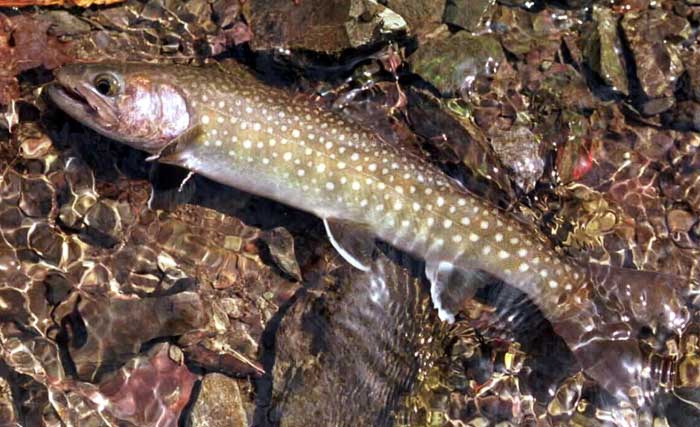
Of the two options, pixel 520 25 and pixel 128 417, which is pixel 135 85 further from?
pixel 520 25

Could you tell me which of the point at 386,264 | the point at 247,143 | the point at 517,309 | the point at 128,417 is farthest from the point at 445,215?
the point at 128,417

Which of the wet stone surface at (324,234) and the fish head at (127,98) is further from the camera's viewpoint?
the wet stone surface at (324,234)

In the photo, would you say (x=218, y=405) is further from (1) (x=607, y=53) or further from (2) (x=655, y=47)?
(2) (x=655, y=47)

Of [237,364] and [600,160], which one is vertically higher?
[600,160]

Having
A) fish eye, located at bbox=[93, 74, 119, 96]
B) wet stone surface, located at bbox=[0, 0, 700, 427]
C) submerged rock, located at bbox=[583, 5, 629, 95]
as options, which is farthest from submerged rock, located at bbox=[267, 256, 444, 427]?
submerged rock, located at bbox=[583, 5, 629, 95]

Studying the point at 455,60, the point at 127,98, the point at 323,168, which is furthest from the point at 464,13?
the point at 127,98

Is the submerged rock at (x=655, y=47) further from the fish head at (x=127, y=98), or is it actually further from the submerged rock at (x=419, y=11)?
the fish head at (x=127, y=98)

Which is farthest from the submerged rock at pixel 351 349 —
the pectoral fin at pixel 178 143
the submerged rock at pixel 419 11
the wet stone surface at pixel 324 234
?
the submerged rock at pixel 419 11

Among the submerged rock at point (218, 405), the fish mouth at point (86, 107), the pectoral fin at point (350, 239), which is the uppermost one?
the fish mouth at point (86, 107)
